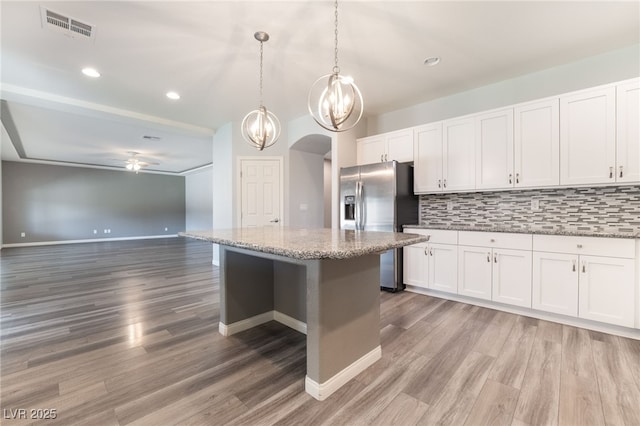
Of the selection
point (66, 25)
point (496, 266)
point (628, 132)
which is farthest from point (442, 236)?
point (66, 25)

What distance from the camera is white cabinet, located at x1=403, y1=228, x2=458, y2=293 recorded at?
3.29 m

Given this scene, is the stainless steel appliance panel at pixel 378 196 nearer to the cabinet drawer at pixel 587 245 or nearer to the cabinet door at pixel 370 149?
the cabinet door at pixel 370 149

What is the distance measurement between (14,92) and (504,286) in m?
6.13

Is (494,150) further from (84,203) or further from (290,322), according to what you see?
(84,203)

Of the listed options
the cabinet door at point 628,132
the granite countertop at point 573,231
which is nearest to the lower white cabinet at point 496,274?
the granite countertop at point 573,231

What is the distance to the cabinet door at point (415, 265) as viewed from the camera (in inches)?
139

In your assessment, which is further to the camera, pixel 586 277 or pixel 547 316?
pixel 547 316

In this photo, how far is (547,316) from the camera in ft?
8.98

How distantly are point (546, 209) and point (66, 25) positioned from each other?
4.92m

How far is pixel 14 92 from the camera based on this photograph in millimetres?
3391

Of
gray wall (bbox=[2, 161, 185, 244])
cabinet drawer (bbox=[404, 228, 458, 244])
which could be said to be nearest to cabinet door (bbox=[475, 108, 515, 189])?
cabinet drawer (bbox=[404, 228, 458, 244])

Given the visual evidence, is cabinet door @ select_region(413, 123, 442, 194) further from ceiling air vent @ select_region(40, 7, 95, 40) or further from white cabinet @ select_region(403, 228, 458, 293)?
ceiling air vent @ select_region(40, 7, 95, 40)

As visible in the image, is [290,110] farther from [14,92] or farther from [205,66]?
[14,92]

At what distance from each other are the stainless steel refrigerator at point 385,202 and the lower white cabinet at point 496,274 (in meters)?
0.79
